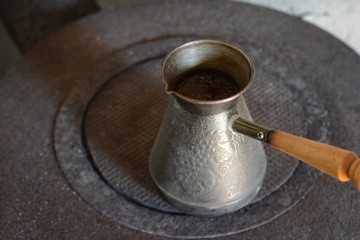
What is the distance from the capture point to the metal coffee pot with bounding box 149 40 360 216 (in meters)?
0.71

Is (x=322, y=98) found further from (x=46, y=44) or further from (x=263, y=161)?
(x=46, y=44)

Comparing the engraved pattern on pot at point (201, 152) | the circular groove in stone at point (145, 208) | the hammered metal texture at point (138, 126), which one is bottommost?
the circular groove in stone at point (145, 208)

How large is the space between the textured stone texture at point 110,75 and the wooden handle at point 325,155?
18 centimetres

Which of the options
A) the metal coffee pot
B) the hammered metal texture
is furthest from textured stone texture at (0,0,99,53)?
the metal coffee pot

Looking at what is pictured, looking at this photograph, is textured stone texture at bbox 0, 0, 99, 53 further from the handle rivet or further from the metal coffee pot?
the handle rivet

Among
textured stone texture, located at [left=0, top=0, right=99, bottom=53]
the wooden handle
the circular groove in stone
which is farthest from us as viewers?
textured stone texture, located at [left=0, top=0, right=99, bottom=53]

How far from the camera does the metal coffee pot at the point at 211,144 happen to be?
71cm

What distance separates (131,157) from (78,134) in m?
0.11

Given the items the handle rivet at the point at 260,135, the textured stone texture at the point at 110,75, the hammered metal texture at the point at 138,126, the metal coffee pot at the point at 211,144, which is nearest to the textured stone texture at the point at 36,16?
the textured stone texture at the point at 110,75

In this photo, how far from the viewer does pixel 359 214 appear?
2.74 ft

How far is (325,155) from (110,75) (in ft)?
1.63

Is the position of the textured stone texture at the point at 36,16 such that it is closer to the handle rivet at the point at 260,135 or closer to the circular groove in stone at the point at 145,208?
the circular groove in stone at the point at 145,208

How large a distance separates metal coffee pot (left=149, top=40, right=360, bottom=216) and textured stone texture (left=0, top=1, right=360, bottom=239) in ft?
0.20

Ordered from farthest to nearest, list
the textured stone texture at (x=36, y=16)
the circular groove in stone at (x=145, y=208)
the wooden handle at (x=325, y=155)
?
1. the textured stone texture at (x=36, y=16)
2. the circular groove in stone at (x=145, y=208)
3. the wooden handle at (x=325, y=155)
